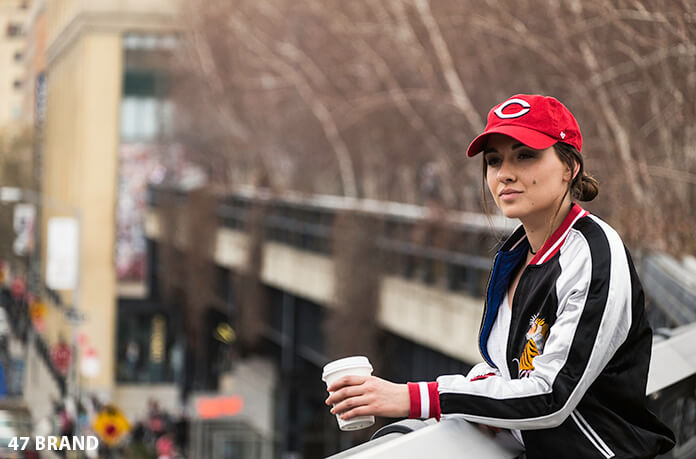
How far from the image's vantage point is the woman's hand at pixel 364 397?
6.15ft

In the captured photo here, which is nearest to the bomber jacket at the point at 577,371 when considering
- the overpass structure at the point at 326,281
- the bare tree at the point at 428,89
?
the bare tree at the point at 428,89

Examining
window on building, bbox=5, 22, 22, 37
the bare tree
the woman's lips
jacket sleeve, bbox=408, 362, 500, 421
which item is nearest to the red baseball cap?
the woman's lips

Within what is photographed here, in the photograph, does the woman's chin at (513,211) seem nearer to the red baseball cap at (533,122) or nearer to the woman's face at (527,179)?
the woman's face at (527,179)

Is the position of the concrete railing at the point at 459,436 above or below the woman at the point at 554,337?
below

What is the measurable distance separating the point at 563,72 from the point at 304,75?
1604cm

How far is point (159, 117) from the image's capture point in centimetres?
4369

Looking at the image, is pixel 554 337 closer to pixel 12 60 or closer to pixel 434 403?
pixel 434 403

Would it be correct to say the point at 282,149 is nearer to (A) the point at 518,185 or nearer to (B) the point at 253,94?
(B) the point at 253,94

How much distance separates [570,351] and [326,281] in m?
21.7

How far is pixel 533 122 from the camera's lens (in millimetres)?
2016

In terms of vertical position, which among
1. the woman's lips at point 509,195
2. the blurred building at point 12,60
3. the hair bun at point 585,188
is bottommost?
the woman's lips at point 509,195

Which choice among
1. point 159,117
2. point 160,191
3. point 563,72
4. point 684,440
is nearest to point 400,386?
point 684,440

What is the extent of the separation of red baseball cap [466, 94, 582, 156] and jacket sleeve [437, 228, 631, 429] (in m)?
0.22

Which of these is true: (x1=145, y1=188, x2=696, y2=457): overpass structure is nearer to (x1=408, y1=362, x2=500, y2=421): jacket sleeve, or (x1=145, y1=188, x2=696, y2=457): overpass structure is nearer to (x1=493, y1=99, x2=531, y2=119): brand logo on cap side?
(x1=493, y1=99, x2=531, y2=119): brand logo on cap side
